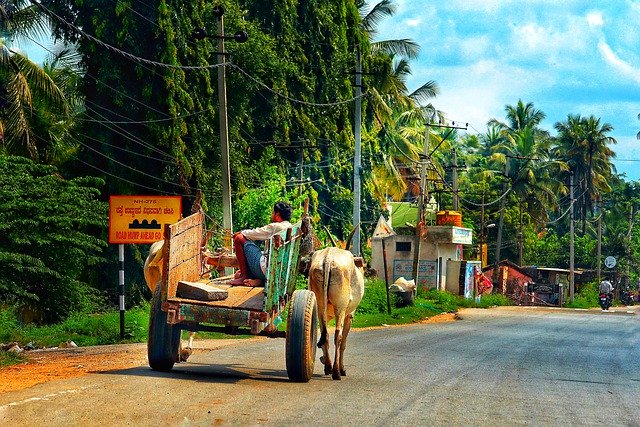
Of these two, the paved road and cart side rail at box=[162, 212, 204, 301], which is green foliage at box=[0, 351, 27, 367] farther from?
cart side rail at box=[162, 212, 204, 301]

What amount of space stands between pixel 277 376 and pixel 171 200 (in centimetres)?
784

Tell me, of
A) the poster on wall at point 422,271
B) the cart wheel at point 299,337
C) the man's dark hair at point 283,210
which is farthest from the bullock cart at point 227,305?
the poster on wall at point 422,271

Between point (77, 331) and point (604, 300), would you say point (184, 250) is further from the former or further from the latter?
point (604, 300)


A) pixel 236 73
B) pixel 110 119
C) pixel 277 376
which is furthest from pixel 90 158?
pixel 277 376

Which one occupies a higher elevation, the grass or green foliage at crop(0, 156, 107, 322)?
green foliage at crop(0, 156, 107, 322)

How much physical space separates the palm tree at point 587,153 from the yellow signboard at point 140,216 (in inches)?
2732

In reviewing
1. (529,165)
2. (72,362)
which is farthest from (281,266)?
(529,165)

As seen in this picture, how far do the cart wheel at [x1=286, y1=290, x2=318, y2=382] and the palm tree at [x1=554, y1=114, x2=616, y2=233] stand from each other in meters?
76.4

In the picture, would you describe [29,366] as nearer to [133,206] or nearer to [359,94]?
[133,206]

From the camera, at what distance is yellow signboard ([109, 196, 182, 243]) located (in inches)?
778

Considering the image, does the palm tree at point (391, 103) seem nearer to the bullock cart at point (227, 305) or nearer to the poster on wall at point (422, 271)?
the poster on wall at point (422, 271)

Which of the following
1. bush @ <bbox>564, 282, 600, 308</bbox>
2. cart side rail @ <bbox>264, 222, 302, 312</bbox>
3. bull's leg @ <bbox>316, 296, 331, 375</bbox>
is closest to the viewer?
cart side rail @ <bbox>264, 222, 302, 312</bbox>

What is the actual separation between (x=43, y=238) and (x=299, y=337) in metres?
13.2

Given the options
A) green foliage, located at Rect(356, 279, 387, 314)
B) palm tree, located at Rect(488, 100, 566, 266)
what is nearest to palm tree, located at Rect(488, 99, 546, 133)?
palm tree, located at Rect(488, 100, 566, 266)
